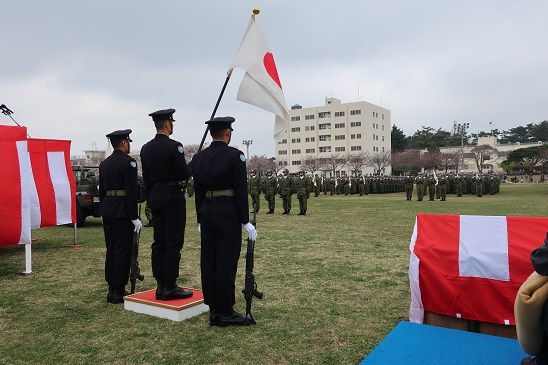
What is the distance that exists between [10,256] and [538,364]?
28.2 ft

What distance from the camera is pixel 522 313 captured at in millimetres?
2135

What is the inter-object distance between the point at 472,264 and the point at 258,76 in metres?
3.00

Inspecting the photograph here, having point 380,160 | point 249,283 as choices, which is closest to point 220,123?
point 249,283

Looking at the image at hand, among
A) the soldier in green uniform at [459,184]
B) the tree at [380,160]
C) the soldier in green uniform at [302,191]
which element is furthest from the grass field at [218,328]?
the tree at [380,160]

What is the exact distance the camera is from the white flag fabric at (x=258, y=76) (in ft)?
15.9

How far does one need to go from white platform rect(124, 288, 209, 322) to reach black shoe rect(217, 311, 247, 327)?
0.42 m

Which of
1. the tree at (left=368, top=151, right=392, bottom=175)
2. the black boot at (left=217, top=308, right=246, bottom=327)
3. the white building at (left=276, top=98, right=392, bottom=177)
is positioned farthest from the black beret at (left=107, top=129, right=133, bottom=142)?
the white building at (left=276, top=98, right=392, bottom=177)

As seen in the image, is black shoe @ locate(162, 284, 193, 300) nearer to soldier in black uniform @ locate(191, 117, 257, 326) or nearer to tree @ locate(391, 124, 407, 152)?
soldier in black uniform @ locate(191, 117, 257, 326)

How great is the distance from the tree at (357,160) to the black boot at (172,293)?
71.0m

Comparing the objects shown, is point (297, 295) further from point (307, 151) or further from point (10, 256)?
point (307, 151)

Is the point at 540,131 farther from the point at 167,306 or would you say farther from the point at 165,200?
the point at 167,306

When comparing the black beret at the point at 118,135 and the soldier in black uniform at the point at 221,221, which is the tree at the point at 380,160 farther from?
the soldier in black uniform at the point at 221,221

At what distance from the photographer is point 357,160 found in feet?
246

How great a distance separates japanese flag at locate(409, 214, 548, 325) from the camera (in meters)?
3.13
